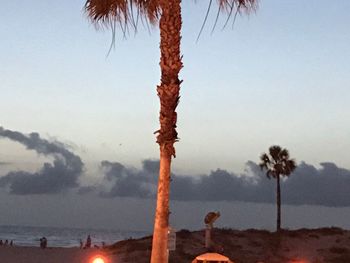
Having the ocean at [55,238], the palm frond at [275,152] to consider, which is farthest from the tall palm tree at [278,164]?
the ocean at [55,238]

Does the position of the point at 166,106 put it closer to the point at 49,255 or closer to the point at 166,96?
the point at 166,96

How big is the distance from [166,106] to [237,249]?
30109mm

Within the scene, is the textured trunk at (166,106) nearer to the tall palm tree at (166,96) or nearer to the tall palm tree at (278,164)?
the tall palm tree at (166,96)

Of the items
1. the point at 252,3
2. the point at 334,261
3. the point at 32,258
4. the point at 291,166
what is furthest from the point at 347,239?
the point at 252,3

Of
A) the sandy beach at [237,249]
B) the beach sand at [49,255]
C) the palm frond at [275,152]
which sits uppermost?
the palm frond at [275,152]

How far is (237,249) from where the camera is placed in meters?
44.0

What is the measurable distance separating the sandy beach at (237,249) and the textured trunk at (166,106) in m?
20.3

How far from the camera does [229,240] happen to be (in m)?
46.3

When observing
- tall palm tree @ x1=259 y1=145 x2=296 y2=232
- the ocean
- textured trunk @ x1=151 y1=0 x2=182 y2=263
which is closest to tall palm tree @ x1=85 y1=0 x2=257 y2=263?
textured trunk @ x1=151 y1=0 x2=182 y2=263

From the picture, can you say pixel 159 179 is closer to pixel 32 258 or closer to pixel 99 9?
pixel 99 9

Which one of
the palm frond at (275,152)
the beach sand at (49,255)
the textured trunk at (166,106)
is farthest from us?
the palm frond at (275,152)

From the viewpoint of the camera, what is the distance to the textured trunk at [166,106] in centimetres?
1509

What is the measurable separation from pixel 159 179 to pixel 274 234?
125 ft

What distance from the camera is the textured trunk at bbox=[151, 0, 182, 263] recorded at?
15086 millimetres
